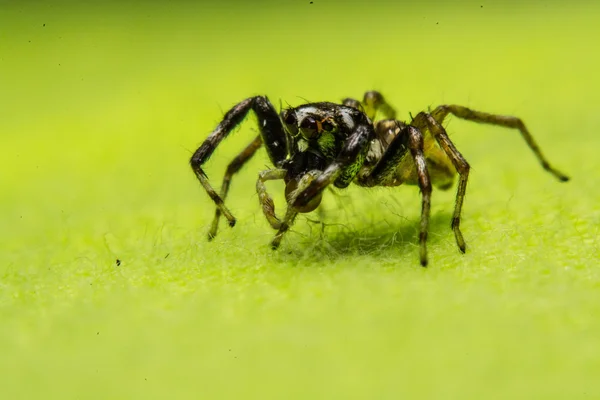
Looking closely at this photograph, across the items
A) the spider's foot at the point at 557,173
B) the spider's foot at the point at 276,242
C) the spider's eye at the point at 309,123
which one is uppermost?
the spider's eye at the point at 309,123

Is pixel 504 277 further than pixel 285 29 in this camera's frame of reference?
No

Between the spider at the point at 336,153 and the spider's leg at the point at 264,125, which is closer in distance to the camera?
Result: the spider at the point at 336,153

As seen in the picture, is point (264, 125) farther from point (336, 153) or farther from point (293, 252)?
point (293, 252)

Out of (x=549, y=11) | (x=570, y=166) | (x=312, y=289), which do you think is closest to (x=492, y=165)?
(x=570, y=166)

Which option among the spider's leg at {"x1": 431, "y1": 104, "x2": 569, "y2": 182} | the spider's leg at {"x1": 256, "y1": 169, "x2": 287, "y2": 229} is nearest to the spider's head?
the spider's leg at {"x1": 256, "y1": 169, "x2": 287, "y2": 229}

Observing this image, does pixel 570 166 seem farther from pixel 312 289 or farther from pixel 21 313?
pixel 21 313

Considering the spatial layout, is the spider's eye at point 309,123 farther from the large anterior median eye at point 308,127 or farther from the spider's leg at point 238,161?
the spider's leg at point 238,161

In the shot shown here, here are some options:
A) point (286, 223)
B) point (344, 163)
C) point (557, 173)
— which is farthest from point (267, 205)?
point (557, 173)

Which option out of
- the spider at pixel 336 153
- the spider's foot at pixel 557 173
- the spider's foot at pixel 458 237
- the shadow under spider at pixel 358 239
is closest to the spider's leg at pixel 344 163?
the spider at pixel 336 153
